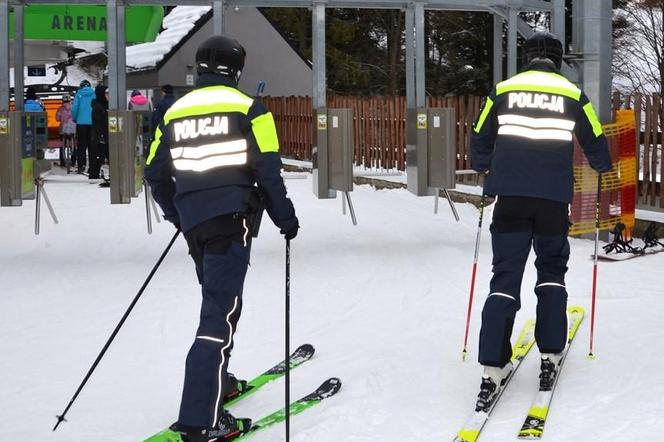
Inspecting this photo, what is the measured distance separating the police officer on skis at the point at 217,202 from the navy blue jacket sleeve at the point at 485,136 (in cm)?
126

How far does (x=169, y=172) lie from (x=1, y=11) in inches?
221

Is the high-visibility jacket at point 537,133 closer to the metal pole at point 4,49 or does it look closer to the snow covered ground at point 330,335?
the snow covered ground at point 330,335

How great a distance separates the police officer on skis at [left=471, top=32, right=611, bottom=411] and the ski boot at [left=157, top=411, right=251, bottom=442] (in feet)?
4.11

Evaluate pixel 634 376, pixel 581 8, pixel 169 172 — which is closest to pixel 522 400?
pixel 634 376

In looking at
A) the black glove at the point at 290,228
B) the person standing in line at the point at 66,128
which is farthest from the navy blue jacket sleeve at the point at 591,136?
the person standing in line at the point at 66,128

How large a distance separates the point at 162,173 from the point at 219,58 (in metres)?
0.66

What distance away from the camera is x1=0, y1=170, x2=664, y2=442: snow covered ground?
5.37 meters

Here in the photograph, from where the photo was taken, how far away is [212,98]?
499 cm

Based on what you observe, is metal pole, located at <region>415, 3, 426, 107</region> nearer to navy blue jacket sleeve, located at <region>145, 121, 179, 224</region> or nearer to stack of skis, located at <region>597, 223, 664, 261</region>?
stack of skis, located at <region>597, 223, 664, 261</region>

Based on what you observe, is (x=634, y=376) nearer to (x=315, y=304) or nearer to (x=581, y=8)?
(x=315, y=304)

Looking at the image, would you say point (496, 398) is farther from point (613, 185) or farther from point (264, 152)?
point (613, 185)

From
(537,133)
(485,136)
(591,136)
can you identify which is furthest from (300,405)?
(591,136)

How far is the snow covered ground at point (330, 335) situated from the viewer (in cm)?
537

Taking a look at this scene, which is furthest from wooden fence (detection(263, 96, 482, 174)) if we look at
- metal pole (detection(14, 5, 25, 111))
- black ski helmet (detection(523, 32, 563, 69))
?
black ski helmet (detection(523, 32, 563, 69))
